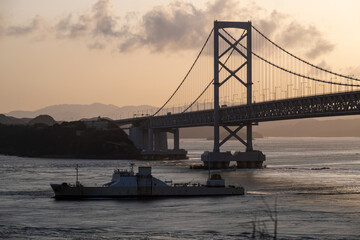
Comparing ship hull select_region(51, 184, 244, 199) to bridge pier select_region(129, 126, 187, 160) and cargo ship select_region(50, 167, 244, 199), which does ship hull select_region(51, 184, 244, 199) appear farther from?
bridge pier select_region(129, 126, 187, 160)

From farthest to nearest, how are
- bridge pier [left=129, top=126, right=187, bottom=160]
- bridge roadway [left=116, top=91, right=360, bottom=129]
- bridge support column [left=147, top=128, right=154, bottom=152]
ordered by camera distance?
bridge support column [left=147, top=128, right=154, bottom=152], bridge pier [left=129, top=126, right=187, bottom=160], bridge roadway [left=116, top=91, right=360, bottom=129]

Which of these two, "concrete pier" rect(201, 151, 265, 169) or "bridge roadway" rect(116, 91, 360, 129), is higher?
"bridge roadway" rect(116, 91, 360, 129)

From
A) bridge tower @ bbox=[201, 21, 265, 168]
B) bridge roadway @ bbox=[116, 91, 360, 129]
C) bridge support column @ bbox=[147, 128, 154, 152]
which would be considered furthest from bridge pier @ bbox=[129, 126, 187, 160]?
bridge tower @ bbox=[201, 21, 265, 168]

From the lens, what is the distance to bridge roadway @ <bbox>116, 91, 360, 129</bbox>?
96438 mm

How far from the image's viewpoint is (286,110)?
114 meters

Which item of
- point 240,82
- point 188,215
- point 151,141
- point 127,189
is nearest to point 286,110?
point 240,82

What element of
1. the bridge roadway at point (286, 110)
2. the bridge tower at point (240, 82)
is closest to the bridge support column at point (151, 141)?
the bridge roadway at point (286, 110)

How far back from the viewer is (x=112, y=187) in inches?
2648

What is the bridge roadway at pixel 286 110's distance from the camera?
316 ft

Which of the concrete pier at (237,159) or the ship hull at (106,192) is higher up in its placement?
the concrete pier at (237,159)

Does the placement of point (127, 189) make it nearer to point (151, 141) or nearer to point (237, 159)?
point (237, 159)

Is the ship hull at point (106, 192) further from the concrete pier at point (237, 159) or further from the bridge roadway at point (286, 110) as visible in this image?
the concrete pier at point (237, 159)

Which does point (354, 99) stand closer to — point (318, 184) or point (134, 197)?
point (318, 184)

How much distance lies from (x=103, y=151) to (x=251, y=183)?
361 ft
